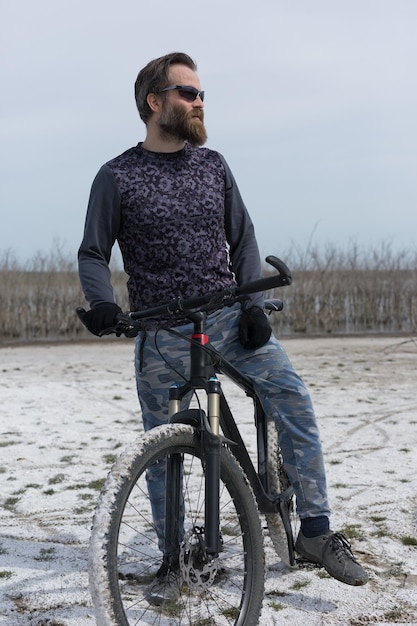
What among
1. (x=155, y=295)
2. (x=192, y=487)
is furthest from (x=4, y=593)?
(x=192, y=487)

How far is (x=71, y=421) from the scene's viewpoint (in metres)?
7.50

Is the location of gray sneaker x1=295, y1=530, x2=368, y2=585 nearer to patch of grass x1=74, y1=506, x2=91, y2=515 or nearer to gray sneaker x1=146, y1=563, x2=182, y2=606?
gray sneaker x1=146, y1=563, x2=182, y2=606

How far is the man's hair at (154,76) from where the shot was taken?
9.82ft

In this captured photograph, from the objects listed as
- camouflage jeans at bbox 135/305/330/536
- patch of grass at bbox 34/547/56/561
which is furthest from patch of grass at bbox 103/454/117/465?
camouflage jeans at bbox 135/305/330/536

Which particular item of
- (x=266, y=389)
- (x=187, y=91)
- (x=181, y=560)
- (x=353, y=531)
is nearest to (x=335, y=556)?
(x=266, y=389)

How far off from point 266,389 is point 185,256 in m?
0.56

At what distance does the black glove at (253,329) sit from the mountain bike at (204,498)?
0.40ft

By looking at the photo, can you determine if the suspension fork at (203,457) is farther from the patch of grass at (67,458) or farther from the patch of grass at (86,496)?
the patch of grass at (67,458)

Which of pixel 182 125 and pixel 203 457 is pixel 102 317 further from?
pixel 182 125

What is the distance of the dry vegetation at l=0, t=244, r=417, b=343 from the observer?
18641mm

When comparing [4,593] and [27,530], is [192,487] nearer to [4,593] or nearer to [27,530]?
[27,530]

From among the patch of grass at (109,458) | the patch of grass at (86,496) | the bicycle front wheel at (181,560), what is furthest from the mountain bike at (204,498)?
the patch of grass at (109,458)

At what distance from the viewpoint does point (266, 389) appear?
3051 mm

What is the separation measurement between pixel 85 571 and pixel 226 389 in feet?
19.4
